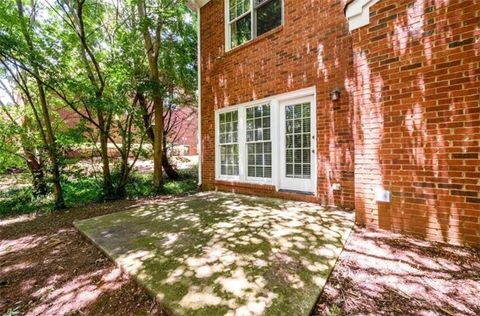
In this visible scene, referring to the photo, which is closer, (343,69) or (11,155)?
(343,69)

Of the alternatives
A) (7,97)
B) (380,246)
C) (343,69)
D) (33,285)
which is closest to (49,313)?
(33,285)

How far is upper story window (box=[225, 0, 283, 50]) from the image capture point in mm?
5797

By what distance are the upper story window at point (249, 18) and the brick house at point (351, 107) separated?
3 centimetres

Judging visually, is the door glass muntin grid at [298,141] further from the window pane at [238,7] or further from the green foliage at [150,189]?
the green foliage at [150,189]

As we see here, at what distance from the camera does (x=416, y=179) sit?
10.2 feet

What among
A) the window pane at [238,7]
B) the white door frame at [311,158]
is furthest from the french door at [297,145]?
the window pane at [238,7]

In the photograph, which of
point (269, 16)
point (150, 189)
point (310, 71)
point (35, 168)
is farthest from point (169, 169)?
point (310, 71)

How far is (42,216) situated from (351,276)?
250 inches

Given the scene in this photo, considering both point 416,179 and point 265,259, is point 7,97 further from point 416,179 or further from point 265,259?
point 416,179

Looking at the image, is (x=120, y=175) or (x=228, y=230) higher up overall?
(x=120, y=175)

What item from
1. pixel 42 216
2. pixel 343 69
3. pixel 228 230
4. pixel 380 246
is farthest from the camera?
pixel 42 216

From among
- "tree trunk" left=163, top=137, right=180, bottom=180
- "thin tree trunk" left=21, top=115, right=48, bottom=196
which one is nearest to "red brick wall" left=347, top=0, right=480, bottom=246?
"thin tree trunk" left=21, top=115, right=48, bottom=196

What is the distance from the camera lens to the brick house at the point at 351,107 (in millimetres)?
2828

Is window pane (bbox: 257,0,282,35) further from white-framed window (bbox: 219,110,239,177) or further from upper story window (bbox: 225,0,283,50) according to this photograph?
white-framed window (bbox: 219,110,239,177)
